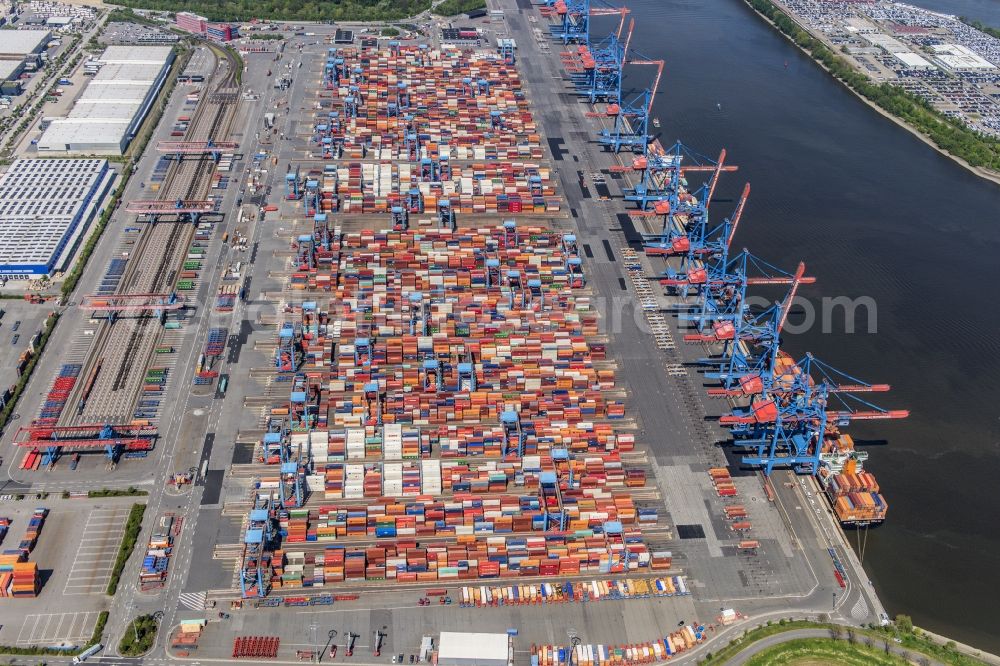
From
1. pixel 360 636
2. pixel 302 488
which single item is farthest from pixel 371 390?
pixel 360 636

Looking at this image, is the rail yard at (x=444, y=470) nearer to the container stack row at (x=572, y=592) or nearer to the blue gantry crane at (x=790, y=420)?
the container stack row at (x=572, y=592)

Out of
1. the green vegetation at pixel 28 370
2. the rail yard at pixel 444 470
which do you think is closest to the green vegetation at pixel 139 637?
the rail yard at pixel 444 470

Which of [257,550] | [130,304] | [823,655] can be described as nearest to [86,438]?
[130,304]

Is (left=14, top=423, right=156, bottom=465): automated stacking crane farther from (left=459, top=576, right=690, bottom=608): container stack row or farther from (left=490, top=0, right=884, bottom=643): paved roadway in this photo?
(left=490, top=0, right=884, bottom=643): paved roadway

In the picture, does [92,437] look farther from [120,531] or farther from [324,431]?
[324,431]

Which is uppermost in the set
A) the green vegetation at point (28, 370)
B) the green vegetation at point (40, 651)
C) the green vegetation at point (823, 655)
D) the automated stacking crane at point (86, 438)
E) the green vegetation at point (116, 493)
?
the green vegetation at point (28, 370)

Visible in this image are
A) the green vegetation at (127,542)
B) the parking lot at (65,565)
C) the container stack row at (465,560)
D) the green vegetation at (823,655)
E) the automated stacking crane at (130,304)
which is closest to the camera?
the green vegetation at (823,655)

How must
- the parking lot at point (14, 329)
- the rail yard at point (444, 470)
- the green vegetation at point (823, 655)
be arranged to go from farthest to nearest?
the parking lot at point (14, 329) < the rail yard at point (444, 470) < the green vegetation at point (823, 655)

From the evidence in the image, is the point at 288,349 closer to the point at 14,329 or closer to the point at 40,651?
the point at 14,329
